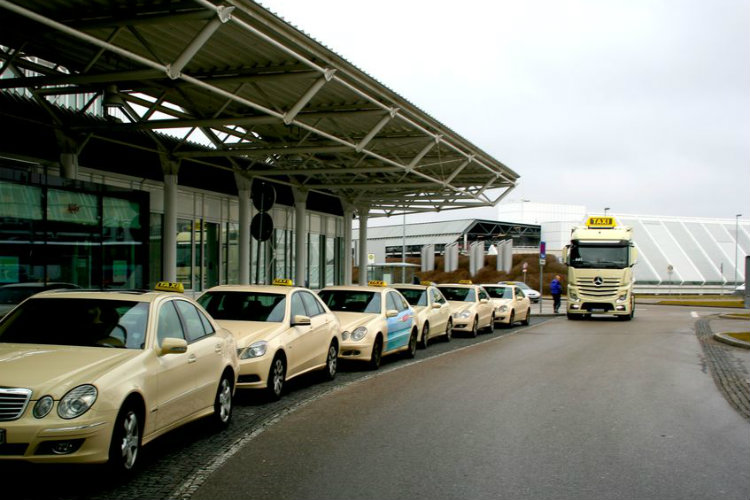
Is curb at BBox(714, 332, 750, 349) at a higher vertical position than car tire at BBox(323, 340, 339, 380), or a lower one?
lower

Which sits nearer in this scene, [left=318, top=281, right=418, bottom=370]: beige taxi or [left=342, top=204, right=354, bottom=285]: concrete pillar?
[left=318, top=281, right=418, bottom=370]: beige taxi

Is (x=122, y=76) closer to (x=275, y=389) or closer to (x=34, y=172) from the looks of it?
(x=34, y=172)

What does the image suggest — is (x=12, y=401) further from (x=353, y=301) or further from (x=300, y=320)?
(x=353, y=301)

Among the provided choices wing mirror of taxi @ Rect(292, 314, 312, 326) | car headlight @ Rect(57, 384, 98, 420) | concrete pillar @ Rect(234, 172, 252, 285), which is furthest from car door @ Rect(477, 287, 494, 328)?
car headlight @ Rect(57, 384, 98, 420)

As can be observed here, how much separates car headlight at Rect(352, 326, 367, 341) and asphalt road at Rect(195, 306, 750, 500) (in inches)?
38.9

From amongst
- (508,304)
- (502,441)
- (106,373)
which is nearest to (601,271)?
(508,304)

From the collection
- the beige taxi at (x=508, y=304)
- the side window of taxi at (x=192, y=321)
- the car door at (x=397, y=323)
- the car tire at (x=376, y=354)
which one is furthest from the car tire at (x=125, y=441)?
the beige taxi at (x=508, y=304)

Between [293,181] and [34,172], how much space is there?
61.1 ft

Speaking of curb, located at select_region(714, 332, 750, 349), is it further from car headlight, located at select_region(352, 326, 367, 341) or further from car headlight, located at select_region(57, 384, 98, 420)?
car headlight, located at select_region(57, 384, 98, 420)

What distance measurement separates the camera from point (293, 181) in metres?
32.1

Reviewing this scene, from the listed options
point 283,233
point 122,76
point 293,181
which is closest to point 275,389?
point 122,76

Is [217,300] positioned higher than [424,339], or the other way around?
[217,300]

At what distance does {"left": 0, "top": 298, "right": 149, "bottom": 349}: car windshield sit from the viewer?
7.05 meters

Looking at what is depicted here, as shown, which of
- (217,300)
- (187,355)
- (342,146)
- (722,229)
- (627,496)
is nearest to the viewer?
(627,496)
